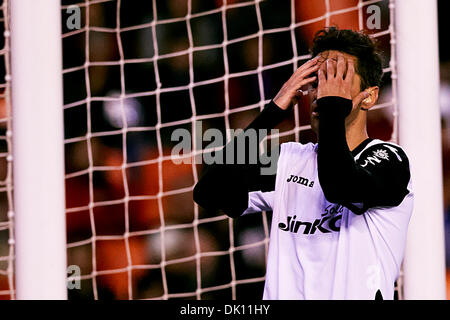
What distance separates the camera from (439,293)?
152 centimetres

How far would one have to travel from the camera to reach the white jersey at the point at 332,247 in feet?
3.70

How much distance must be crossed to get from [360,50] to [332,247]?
0.36 m

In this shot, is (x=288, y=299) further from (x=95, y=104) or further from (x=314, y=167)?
(x=95, y=104)

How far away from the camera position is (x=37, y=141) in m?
1.52

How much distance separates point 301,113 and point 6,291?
4.08 feet

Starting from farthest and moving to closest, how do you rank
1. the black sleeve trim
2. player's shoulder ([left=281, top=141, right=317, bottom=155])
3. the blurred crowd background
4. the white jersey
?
the blurred crowd background
player's shoulder ([left=281, top=141, right=317, bottom=155])
the white jersey
the black sleeve trim

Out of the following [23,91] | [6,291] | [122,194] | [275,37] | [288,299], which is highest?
[275,37]

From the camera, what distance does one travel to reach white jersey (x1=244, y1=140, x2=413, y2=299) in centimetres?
113

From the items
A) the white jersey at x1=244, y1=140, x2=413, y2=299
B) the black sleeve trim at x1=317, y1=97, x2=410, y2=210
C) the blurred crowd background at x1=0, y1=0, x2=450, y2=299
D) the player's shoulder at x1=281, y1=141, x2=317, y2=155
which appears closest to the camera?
the black sleeve trim at x1=317, y1=97, x2=410, y2=210

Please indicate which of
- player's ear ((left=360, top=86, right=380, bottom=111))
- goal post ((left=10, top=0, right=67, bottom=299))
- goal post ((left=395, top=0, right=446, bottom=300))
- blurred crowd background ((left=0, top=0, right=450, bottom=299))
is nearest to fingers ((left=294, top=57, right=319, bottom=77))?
player's ear ((left=360, top=86, right=380, bottom=111))

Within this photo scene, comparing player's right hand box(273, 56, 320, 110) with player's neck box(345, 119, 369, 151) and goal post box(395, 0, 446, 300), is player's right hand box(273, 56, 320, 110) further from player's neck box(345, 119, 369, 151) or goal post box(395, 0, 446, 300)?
goal post box(395, 0, 446, 300)

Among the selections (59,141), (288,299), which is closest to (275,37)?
(59,141)

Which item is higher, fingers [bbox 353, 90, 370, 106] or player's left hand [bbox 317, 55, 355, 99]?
player's left hand [bbox 317, 55, 355, 99]

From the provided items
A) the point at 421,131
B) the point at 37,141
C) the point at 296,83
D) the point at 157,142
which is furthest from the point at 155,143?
the point at 296,83
